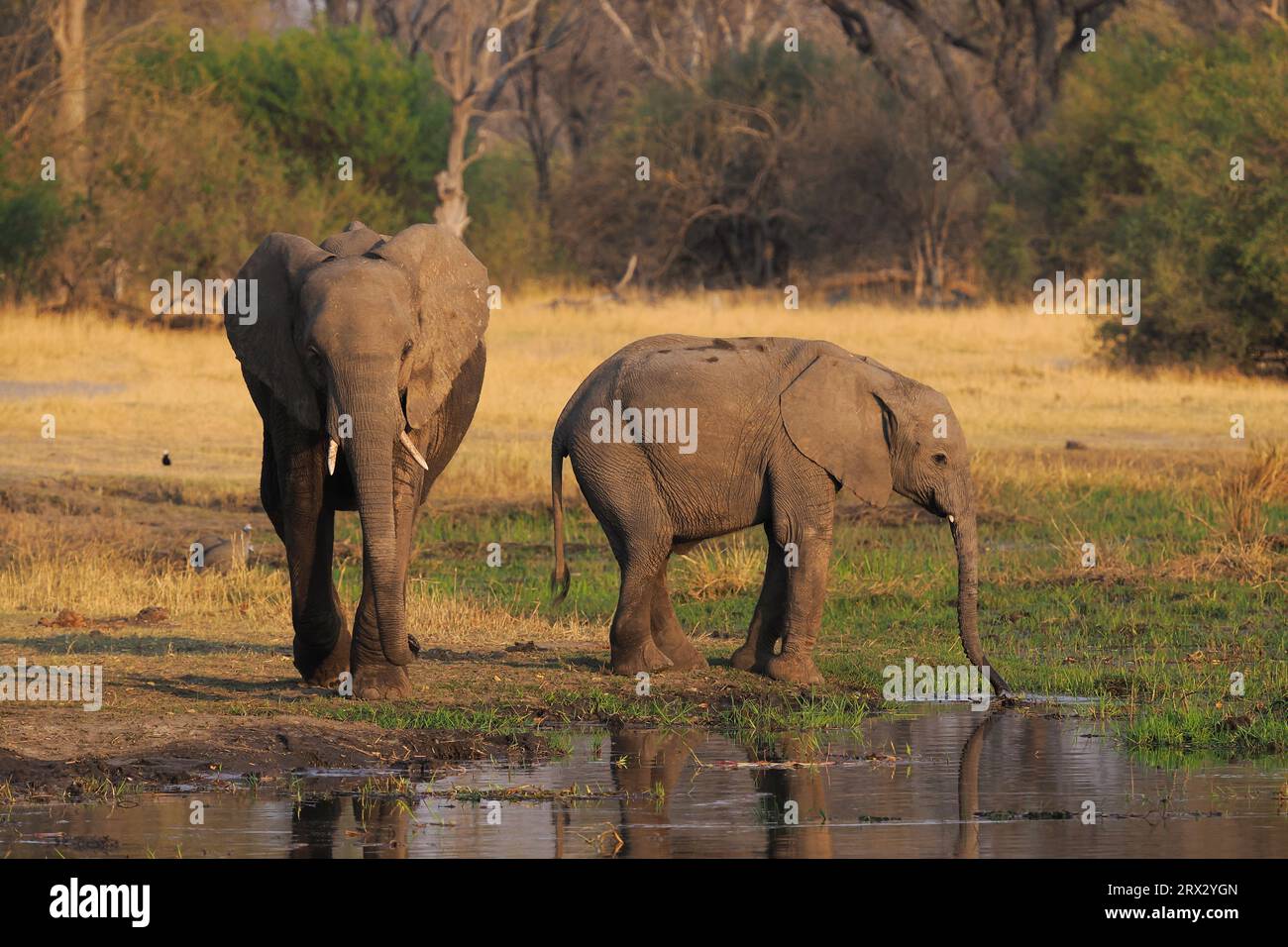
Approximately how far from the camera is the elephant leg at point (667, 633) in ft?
33.9

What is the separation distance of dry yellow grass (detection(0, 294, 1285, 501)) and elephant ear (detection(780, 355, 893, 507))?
789cm

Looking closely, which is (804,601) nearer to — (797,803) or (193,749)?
(797,803)

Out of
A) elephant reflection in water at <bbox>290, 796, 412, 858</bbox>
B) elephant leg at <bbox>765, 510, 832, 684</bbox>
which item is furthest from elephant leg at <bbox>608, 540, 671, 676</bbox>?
elephant reflection in water at <bbox>290, 796, 412, 858</bbox>

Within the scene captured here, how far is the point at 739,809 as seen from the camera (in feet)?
24.7

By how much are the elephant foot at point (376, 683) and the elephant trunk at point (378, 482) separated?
1.23 ft

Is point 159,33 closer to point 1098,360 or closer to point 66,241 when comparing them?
point 66,241

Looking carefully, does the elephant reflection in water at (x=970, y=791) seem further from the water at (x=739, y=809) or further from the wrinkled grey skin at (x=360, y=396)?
the wrinkled grey skin at (x=360, y=396)

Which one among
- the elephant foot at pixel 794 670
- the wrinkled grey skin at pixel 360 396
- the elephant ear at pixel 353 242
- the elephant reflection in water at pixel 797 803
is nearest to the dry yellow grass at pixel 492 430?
the elephant foot at pixel 794 670

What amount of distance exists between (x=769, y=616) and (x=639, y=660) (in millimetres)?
641

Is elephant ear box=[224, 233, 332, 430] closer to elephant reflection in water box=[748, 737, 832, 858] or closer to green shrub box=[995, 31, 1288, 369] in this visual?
elephant reflection in water box=[748, 737, 832, 858]

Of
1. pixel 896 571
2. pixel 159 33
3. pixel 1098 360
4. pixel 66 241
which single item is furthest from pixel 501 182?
pixel 896 571

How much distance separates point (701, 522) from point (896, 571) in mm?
4080

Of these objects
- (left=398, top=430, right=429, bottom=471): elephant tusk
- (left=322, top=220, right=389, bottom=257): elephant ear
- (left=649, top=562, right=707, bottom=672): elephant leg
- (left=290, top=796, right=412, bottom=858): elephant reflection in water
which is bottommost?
(left=290, top=796, right=412, bottom=858): elephant reflection in water

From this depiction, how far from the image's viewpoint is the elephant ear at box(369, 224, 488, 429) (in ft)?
30.2
